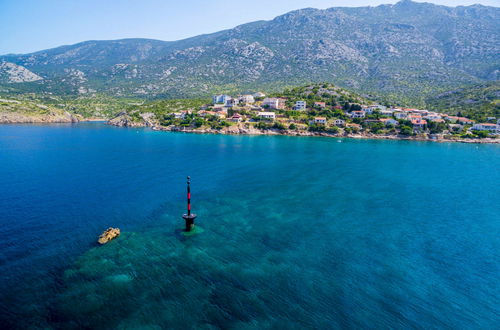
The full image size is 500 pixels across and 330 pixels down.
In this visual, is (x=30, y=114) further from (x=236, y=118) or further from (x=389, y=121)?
(x=389, y=121)

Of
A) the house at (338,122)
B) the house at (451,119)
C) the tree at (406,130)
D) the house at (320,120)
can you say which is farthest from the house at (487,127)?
the house at (320,120)

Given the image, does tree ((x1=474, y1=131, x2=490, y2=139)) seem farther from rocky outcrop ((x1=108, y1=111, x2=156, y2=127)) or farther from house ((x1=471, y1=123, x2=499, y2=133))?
rocky outcrop ((x1=108, y1=111, x2=156, y2=127))

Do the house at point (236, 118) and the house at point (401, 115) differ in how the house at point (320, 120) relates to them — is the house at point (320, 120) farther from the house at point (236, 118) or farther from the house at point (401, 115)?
the house at point (401, 115)

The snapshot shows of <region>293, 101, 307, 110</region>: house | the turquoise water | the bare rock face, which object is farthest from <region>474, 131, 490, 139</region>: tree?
the bare rock face

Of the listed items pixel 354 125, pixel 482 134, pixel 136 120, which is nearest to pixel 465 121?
pixel 482 134

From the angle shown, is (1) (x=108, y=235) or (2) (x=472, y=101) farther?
(2) (x=472, y=101)

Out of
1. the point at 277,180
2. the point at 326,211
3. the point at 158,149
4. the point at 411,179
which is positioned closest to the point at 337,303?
the point at 326,211
